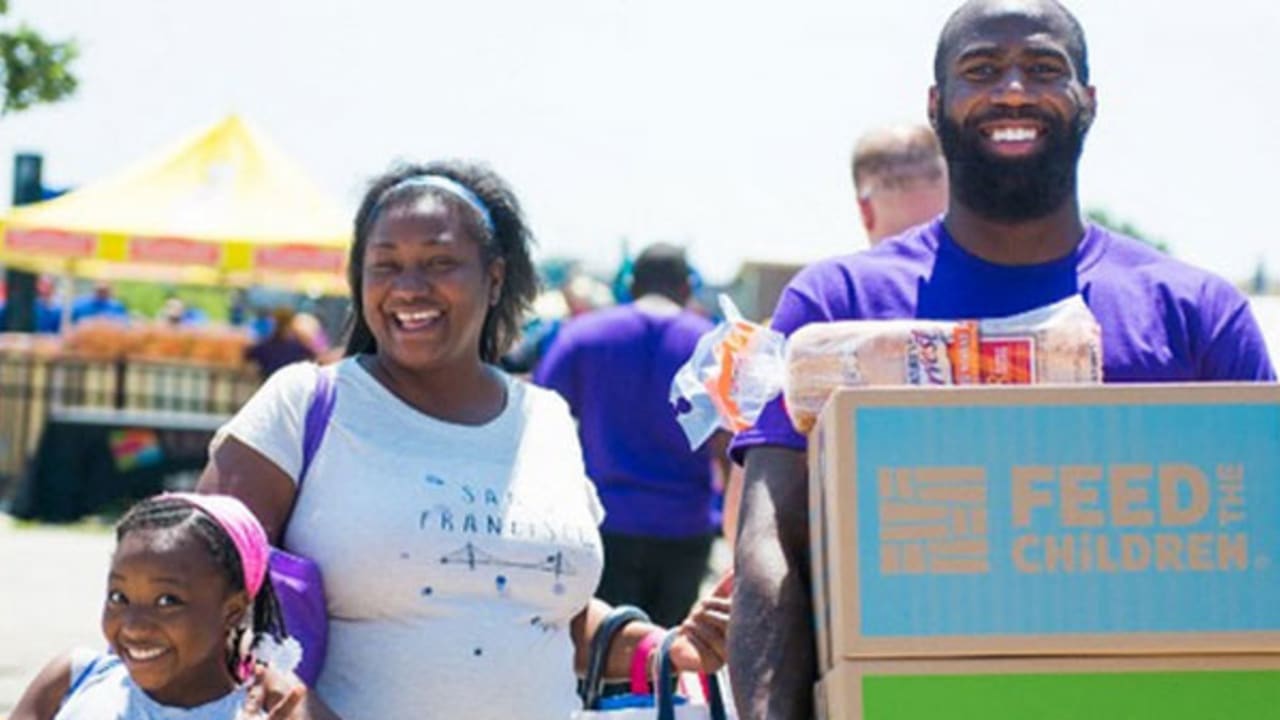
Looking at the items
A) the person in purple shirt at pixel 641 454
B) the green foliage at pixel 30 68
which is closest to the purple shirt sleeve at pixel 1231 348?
the person in purple shirt at pixel 641 454

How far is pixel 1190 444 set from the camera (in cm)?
268

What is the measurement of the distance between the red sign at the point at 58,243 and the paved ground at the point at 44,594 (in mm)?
2151

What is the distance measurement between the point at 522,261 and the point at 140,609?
3.49 feet

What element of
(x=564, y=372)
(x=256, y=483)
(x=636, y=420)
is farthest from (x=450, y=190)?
(x=564, y=372)

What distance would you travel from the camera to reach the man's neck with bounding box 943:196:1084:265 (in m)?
3.13

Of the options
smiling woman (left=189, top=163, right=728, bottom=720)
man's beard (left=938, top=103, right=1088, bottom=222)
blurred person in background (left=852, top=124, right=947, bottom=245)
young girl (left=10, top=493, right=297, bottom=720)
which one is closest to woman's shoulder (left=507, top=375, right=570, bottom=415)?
smiling woman (left=189, top=163, right=728, bottom=720)

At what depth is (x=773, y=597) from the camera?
2.91 metres

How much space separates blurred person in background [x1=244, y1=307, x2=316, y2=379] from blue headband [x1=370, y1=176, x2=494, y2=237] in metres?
12.5

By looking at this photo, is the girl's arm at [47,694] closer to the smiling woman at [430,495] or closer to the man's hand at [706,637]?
the smiling woman at [430,495]

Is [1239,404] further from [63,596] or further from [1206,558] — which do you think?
[63,596]

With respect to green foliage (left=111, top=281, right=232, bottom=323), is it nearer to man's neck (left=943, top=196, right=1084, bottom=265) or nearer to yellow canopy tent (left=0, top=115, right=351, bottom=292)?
yellow canopy tent (left=0, top=115, right=351, bottom=292)

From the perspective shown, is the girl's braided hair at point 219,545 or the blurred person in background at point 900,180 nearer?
the girl's braided hair at point 219,545

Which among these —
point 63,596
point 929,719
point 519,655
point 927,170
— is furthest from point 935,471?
point 63,596

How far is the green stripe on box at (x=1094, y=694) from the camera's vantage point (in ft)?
8.69
